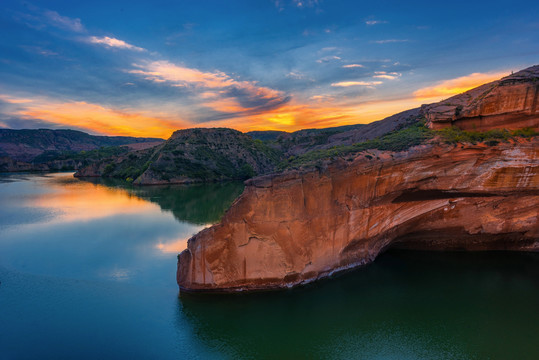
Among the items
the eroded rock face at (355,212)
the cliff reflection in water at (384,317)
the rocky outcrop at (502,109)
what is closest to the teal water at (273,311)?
the cliff reflection in water at (384,317)

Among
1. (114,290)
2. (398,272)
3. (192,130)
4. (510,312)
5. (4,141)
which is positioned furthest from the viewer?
(4,141)

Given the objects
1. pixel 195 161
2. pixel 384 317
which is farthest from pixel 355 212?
pixel 195 161

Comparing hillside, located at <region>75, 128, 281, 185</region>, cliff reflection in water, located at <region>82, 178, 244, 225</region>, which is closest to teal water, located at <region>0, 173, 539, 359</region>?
cliff reflection in water, located at <region>82, 178, 244, 225</region>

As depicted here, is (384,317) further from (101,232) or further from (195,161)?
(195,161)

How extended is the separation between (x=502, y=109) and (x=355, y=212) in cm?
845

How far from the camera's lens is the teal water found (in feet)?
29.3

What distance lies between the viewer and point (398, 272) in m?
13.7

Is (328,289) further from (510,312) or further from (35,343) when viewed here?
(35,343)

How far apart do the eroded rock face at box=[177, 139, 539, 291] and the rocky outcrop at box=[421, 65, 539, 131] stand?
5.00 feet

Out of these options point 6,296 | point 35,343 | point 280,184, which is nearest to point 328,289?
point 280,184

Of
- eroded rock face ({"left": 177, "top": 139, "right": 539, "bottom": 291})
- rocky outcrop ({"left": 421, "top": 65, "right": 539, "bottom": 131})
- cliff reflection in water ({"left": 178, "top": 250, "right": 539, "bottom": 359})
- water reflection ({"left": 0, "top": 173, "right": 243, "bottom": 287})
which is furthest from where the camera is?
water reflection ({"left": 0, "top": 173, "right": 243, "bottom": 287})

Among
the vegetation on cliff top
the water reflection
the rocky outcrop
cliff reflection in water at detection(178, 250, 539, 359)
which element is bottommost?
cliff reflection in water at detection(178, 250, 539, 359)

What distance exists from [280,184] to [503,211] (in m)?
10.8

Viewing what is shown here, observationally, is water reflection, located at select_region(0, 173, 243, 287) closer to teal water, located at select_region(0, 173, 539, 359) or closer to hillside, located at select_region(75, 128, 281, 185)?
teal water, located at select_region(0, 173, 539, 359)
